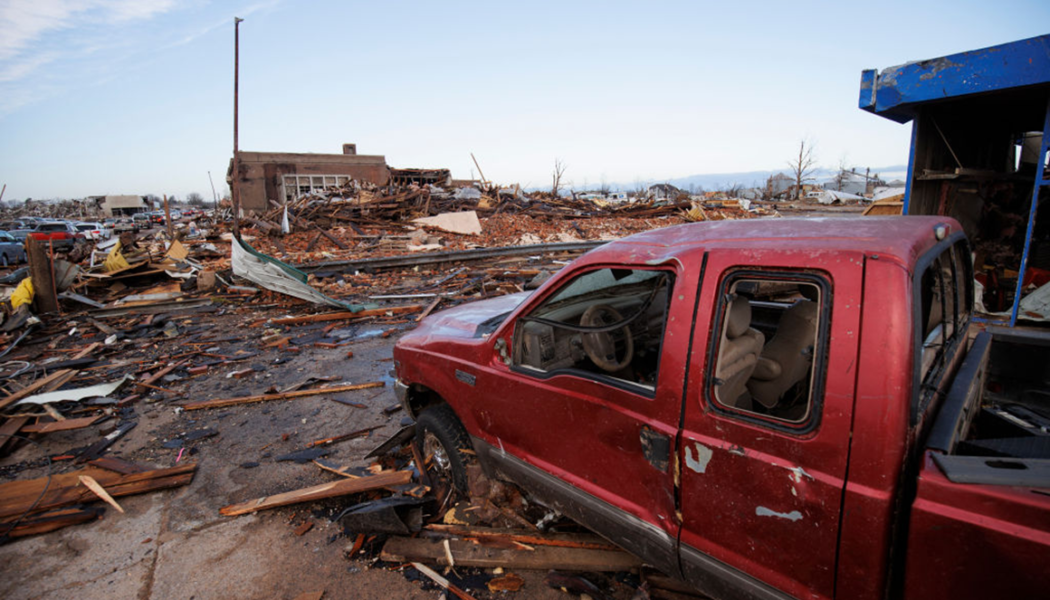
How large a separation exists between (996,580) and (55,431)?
7317mm

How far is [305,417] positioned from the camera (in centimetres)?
539

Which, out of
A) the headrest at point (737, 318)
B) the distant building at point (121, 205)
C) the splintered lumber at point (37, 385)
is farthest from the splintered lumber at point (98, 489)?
the distant building at point (121, 205)

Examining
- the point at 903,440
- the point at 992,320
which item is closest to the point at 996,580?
the point at 903,440

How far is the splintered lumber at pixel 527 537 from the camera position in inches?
120

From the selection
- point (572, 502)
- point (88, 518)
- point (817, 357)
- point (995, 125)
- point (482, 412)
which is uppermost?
point (995, 125)

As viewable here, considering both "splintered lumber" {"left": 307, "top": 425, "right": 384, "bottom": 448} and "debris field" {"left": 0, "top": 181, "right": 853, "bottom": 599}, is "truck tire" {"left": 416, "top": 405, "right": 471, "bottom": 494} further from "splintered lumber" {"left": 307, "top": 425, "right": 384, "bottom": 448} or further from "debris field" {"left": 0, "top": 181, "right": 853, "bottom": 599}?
"splintered lumber" {"left": 307, "top": 425, "right": 384, "bottom": 448}

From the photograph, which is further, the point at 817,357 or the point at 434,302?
the point at 434,302

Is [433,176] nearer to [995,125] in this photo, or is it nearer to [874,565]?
[995,125]

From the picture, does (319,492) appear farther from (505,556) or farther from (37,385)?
(37,385)

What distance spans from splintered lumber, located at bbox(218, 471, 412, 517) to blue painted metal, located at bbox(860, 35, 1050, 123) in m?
7.73

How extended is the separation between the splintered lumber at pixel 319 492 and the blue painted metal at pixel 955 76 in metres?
7.73

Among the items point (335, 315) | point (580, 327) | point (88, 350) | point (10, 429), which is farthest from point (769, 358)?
point (88, 350)

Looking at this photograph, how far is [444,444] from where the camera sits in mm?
3490

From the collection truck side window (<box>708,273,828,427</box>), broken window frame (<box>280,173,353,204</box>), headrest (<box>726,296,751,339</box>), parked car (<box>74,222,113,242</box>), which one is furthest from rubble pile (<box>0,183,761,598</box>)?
broken window frame (<box>280,173,353,204</box>)
